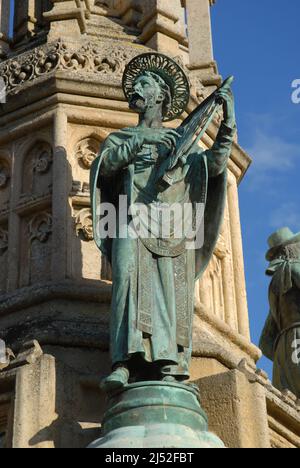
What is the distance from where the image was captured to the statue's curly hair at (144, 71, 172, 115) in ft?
34.8

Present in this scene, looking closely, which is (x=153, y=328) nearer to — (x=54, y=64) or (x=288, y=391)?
(x=288, y=391)

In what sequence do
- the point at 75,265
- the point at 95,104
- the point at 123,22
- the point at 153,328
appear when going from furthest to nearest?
1. the point at 123,22
2. the point at 95,104
3. the point at 75,265
4. the point at 153,328

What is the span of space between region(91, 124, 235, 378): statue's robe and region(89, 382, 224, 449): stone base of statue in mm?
236

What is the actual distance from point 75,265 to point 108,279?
10.8 inches

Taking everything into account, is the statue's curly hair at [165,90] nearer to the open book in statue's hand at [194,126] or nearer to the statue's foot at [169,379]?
the open book in statue's hand at [194,126]

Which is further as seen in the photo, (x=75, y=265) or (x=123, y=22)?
(x=123, y=22)

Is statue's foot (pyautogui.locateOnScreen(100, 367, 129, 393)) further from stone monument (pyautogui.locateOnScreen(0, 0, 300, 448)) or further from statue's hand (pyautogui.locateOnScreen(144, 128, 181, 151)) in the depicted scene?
statue's hand (pyautogui.locateOnScreen(144, 128, 181, 151))

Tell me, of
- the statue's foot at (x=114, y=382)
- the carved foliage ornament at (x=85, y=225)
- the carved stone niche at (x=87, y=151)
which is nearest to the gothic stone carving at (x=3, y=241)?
the carved foliage ornament at (x=85, y=225)

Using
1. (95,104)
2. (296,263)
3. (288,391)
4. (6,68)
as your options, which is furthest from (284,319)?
(6,68)

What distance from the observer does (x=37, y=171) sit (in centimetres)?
1184

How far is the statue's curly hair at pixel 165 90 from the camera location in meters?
10.6

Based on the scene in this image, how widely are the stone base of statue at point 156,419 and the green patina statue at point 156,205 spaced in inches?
5.4

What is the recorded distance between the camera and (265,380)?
1012 centimetres

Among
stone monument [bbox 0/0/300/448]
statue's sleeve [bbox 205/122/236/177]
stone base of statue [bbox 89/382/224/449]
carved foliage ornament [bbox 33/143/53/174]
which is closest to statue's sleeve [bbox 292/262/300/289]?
stone monument [bbox 0/0/300/448]
